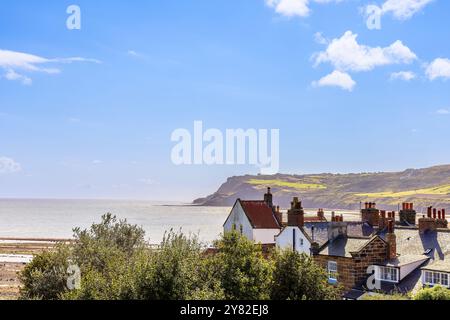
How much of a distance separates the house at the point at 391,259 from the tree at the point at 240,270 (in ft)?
32.1

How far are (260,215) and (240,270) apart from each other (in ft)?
104

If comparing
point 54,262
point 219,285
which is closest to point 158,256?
point 219,285

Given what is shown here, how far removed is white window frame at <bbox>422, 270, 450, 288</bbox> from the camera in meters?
36.3

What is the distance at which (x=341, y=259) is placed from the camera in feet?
142

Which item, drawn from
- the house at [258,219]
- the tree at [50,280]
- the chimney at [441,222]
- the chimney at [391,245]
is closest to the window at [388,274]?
the chimney at [391,245]

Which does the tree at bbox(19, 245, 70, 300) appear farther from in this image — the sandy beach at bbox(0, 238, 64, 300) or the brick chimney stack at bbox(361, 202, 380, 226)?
the brick chimney stack at bbox(361, 202, 380, 226)

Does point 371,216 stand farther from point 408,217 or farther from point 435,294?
point 435,294

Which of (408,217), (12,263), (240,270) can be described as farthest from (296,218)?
(12,263)

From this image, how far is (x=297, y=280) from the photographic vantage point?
31.1 m
